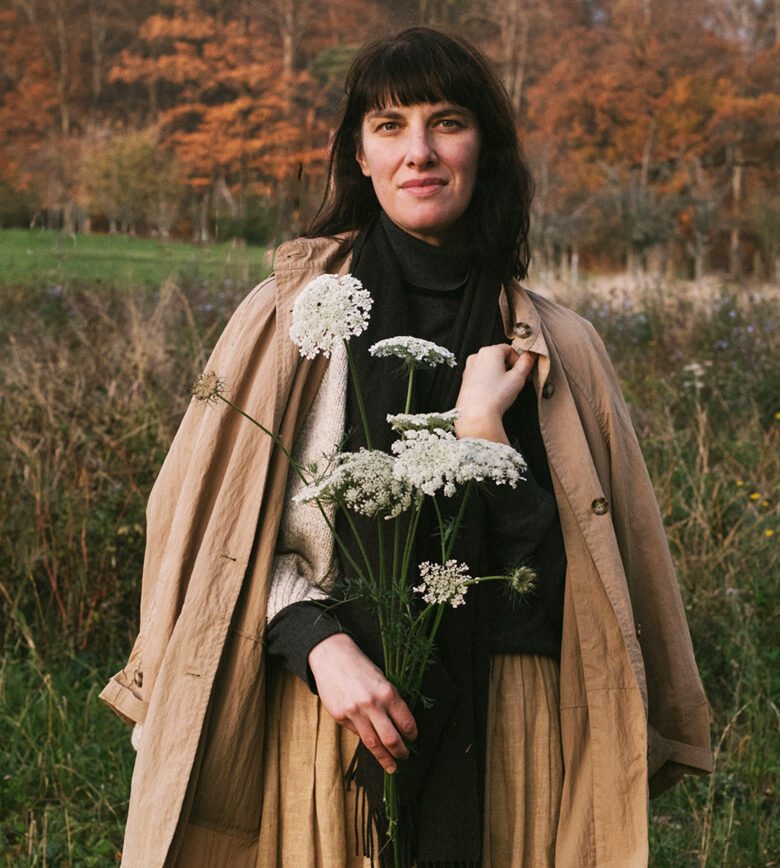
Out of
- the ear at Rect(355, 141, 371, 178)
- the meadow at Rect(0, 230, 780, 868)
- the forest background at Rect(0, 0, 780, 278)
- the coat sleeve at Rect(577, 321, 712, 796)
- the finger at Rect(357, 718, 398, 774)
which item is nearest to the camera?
the finger at Rect(357, 718, 398, 774)

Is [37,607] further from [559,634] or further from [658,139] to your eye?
[658,139]

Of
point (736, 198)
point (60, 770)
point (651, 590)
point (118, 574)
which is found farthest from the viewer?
point (736, 198)

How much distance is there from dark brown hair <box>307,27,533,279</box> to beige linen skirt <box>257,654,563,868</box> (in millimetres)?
855

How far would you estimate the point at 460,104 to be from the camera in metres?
2.00

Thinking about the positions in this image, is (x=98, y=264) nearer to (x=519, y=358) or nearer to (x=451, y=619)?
(x=519, y=358)

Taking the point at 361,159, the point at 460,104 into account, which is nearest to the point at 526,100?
the point at 361,159

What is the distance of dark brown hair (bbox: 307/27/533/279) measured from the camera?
1983 millimetres

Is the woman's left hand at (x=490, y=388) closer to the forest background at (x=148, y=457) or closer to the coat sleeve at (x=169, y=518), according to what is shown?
the coat sleeve at (x=169, y=518)

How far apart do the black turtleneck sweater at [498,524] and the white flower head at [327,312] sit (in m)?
0.44

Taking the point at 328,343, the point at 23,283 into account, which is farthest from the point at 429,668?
the point at 23,283

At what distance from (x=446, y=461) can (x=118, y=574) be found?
9.70 ft

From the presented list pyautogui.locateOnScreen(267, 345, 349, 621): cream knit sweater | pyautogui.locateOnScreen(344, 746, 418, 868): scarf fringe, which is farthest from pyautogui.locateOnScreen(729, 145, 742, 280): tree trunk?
pyautogui.locateOnScreen(344, 746, 418, 868): scarf fringe

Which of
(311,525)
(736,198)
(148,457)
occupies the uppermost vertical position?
(311,525)

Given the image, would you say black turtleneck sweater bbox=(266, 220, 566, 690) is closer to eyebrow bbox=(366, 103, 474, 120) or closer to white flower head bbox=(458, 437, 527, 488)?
eyebrow bbox=(366, 103, 474, 120)
